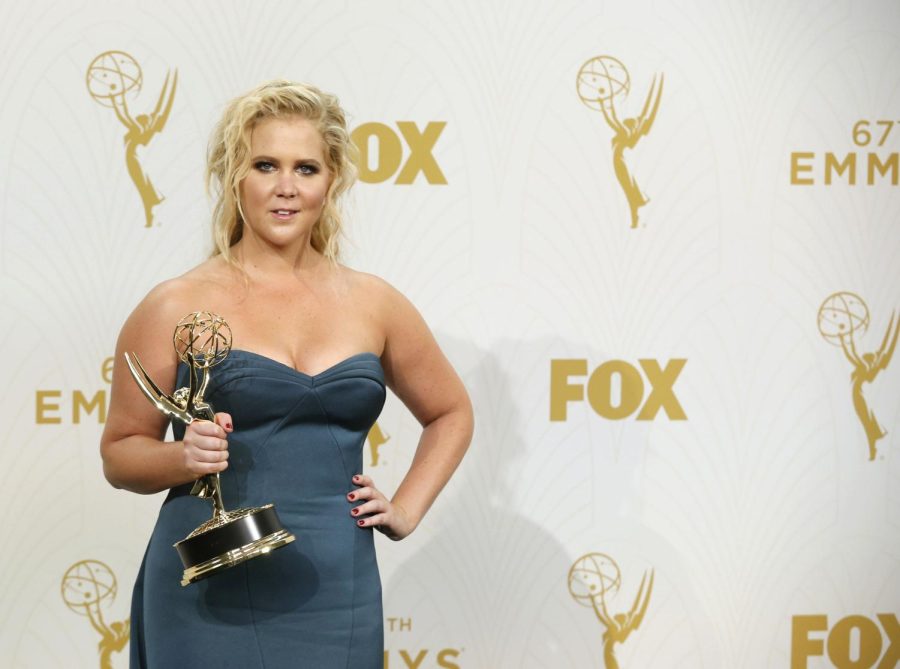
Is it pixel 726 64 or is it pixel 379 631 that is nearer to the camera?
pixel 379 631

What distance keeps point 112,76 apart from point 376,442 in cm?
105

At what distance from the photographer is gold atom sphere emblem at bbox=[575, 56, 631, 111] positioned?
2.89m

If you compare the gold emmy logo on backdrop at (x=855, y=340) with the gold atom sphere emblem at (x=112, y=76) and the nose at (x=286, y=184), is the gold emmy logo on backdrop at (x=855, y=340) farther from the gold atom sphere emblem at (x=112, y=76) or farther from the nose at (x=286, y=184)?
the gold atom sphere emblem at (x=112, y=76)

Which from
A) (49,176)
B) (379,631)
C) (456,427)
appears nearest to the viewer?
(379,631)

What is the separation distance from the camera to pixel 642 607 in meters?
3.03

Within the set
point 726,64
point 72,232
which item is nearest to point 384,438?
point 72,232

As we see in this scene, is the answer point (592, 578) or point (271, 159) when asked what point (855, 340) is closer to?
point (592, 578)

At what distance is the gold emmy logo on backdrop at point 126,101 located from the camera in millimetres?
2721

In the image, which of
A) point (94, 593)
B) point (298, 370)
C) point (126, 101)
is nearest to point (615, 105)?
point (126, 101)

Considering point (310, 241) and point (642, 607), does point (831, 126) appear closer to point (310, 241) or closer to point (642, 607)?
point (642, 607)

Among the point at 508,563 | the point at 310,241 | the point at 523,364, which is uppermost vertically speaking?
the point at 310,241

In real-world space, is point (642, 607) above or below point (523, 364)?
below

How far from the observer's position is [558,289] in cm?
293

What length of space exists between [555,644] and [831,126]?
147 cm
